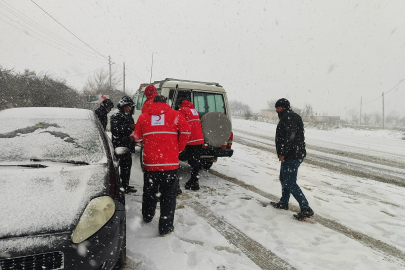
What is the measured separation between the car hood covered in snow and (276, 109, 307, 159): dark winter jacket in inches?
103

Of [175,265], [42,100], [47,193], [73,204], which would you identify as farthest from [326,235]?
[42,100]

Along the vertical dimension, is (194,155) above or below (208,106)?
below

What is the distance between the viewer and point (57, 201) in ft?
6.51

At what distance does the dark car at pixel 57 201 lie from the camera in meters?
1.75

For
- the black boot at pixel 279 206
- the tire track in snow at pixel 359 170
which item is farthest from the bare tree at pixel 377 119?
the black boot at pixel 279 206

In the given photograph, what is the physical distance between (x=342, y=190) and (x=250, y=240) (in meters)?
3.27

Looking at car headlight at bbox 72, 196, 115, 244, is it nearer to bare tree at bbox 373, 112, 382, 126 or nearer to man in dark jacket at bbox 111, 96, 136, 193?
man in dark jacket at bbox 111, 96, 136, 193

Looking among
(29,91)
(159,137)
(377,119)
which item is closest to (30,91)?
(29,91)

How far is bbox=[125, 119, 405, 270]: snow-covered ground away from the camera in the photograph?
274 centimetres

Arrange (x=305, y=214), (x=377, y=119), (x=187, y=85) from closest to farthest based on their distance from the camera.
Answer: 1. (x=305, y=214)
2. (x=187, y=85)
3. (x=377, y=119)

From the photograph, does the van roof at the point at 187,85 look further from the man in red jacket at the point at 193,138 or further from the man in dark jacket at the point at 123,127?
the man in dark jacket at the point at 123,127

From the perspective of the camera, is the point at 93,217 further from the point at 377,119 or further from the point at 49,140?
the point at 377,119

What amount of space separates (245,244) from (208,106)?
149 inches

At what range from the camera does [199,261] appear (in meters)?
2.64
